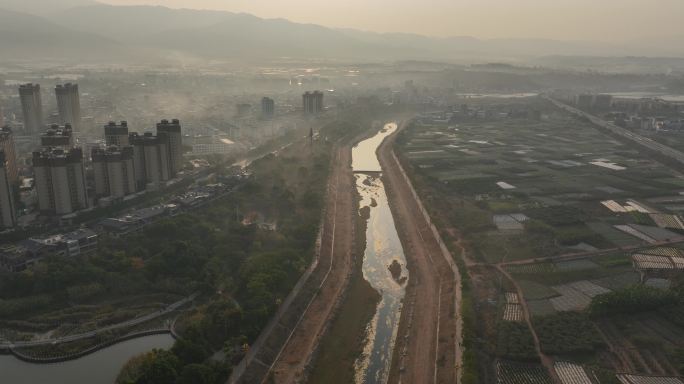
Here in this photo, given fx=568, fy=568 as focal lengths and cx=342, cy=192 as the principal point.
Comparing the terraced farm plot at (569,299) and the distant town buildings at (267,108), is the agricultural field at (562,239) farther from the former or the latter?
the distant town buildings at (267,108)

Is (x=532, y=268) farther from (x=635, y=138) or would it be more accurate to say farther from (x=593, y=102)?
(x=593, y=102)

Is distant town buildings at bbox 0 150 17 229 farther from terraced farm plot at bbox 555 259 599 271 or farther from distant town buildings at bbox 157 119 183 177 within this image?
terraced farm plot at bbox 555 259 599 271

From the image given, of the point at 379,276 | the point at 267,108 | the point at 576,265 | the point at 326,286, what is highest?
the point at 267,108

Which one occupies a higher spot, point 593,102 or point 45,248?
point 593,102

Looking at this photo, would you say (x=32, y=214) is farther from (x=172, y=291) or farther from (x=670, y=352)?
(x=670, y=352)

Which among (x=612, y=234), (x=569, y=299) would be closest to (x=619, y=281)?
(x=569, y=299)

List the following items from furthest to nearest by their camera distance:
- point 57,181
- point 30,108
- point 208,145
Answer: point 30,108 → point 208,145 → point 57,181
